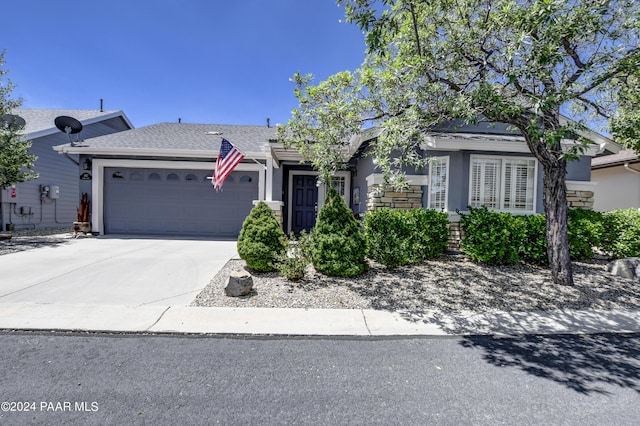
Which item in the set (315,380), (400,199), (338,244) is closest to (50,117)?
(338,244)

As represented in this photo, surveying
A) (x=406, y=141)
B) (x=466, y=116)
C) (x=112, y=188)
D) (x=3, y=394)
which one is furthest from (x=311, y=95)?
(x=112, y=188)

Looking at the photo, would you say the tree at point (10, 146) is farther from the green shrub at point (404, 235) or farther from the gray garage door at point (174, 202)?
the green shrub at point (404, 235)

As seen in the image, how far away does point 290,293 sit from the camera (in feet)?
15.8

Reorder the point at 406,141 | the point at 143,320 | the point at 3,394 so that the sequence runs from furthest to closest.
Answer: the point at 406,141 → the point at 143,320 → the point at 3,394

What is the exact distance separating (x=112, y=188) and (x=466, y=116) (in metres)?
11.3

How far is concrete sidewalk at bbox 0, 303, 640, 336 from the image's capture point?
357 centimetres

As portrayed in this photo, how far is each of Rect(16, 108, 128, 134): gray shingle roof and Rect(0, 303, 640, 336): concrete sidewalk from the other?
13470mm

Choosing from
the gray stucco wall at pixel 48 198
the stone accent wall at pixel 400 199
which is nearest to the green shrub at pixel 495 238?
the stone accent wall at pixel 400 199

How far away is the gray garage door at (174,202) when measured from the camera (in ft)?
34.6

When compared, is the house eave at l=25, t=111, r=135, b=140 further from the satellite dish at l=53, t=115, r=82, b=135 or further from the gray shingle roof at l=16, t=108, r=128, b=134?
the satellite dish at l=53, t=115, r=82, b=135

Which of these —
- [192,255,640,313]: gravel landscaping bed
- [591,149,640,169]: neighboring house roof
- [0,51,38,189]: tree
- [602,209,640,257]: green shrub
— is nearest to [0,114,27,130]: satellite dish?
[0,51,38,189]: tree

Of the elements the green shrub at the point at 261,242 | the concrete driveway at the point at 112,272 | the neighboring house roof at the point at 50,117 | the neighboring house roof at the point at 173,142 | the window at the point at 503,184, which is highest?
the neighboring house roof at the point at 50,117

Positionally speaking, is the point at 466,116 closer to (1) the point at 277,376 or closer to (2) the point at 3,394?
(1) the point at 277,376

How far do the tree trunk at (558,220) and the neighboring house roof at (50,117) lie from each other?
1740cm
